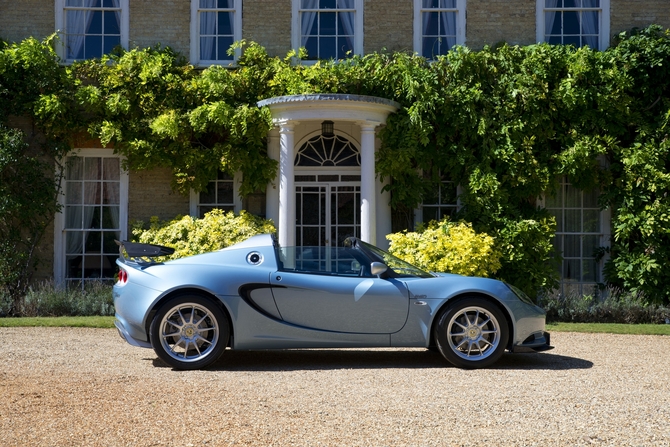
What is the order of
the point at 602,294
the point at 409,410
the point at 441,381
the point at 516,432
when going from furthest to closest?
the point at 602,294 < the point at 441,381 < the point at 409,410 < the point at 516,432

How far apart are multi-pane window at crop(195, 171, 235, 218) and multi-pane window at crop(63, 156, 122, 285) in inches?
58.9

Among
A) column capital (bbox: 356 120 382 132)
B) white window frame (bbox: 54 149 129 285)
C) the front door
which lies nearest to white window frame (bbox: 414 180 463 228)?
the front door

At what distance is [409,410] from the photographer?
5543mm

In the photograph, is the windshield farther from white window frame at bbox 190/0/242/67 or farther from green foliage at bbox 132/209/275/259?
white window frame at bbox 190/0/242/67

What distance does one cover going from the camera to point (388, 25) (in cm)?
1493

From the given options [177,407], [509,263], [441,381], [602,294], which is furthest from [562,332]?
[177,407]

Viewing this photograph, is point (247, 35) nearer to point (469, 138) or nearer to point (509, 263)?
point (469, 138)

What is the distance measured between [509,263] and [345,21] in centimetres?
526

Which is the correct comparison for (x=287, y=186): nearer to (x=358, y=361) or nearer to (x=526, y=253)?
(x=526, y=253)

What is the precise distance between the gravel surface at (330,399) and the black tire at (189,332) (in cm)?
15

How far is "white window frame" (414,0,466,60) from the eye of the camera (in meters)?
14.9

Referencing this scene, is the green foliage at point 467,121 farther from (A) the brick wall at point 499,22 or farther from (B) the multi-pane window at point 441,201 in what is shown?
(A) the brick wall at point 499,22

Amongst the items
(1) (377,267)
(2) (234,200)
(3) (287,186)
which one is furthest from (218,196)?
(1) (377,267)

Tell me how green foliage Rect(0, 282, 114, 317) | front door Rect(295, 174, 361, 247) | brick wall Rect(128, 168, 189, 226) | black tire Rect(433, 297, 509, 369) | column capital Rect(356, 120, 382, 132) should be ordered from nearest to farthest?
1. black tire Rect(433, 297, 509, 369)
2. green foliage Rect(0, 282, 114, 317)
3. column capital Rect(356, 120, 382, 132)
4. front door Rect(295, 174, 361, 247)
5. brick wall Rect(128, 168, 189, 226)
